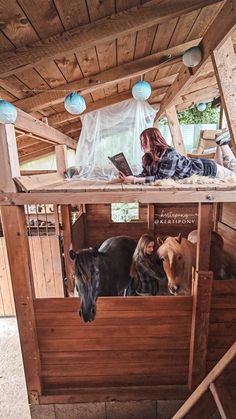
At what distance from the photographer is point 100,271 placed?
6.03 feet

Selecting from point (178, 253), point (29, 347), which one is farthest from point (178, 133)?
point (29, 347)

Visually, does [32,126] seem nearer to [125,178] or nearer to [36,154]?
[125,178]

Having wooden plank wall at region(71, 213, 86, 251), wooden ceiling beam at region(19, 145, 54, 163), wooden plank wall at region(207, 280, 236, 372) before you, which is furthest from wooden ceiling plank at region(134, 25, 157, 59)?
wooden ceiling beam at region(19, 145, 54, 163)

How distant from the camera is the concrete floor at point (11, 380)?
230 centimetres

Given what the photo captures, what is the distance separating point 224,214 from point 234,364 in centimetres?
167

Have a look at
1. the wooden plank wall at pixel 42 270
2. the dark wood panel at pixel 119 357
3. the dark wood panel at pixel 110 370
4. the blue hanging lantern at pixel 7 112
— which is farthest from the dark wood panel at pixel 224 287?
the wooden plank wall at pixel 42 270

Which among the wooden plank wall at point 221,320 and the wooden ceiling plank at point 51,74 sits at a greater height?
the wooden ceiling plank at point 51,74

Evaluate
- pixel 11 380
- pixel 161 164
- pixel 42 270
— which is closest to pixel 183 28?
pixel 161 164

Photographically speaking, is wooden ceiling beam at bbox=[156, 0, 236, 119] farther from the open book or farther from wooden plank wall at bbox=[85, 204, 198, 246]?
wooden plank wall at bbox=[85, 204, 198, 246]

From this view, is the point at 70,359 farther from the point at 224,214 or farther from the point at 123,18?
the point at 123,18

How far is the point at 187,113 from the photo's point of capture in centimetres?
600

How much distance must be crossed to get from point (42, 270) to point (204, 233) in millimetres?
3172

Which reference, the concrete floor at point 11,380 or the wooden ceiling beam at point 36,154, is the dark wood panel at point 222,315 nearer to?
the concrete floor at point 11,380

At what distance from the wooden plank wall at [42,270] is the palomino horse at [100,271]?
174 cm
